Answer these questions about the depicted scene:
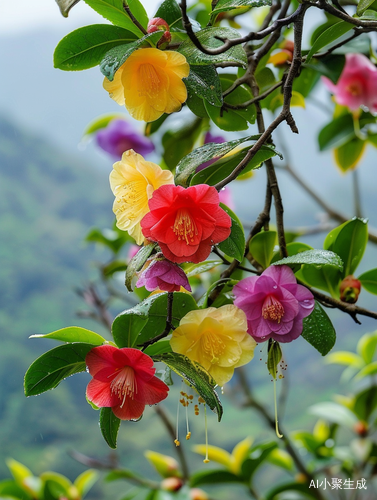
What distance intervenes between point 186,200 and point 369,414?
1438 millimetres

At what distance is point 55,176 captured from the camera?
2596 millimetres

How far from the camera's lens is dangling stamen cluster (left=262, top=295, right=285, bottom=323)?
1.50 ft

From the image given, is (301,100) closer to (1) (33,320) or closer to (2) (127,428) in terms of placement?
(1) (33,320)

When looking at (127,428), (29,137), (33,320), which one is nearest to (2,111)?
(29,137)

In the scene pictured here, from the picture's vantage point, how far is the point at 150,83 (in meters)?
0.46

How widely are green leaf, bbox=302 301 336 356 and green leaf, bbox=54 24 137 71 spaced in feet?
1.14

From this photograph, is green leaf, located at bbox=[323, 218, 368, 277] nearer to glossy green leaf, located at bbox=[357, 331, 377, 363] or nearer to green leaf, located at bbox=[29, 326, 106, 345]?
green leaf, located at bbox=[29, 326, 106, 345]

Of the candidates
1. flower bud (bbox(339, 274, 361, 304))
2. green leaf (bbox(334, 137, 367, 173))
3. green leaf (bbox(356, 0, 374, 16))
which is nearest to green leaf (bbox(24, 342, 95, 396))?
flower bud (bbox(339, 274, 361, 304))

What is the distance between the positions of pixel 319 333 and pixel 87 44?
383 mm

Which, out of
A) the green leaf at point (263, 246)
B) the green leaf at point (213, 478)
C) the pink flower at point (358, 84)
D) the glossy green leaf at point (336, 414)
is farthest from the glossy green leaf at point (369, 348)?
the green leaf at point (263, 246)

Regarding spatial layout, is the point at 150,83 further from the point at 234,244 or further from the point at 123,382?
the point at 123,382

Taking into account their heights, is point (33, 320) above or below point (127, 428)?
above

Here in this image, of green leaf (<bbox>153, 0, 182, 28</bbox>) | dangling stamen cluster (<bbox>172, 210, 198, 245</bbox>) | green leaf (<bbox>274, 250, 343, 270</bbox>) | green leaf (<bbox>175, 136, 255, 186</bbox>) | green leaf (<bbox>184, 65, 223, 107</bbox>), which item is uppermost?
green leaf (<bbox>153, 0, 182, 28</bbox>)

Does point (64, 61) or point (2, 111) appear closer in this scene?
point (64, 61)
